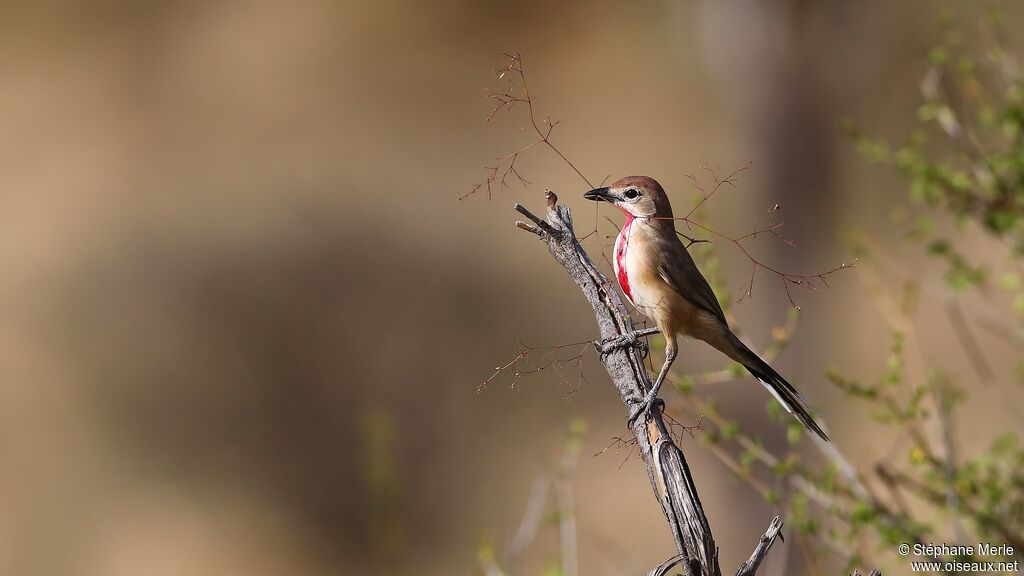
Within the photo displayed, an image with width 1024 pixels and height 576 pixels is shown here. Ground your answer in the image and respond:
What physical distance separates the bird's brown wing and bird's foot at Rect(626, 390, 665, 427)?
0.68 metres

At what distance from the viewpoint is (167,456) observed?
780cm

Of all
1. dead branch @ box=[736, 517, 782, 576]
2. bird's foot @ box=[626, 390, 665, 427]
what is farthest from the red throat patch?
dead branch @ box=[736, 517, 782, 576]

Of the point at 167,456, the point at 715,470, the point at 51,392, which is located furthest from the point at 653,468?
the point at 51,392

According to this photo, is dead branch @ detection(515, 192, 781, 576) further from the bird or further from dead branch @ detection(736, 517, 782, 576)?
the bird

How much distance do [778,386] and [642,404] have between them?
0.63 metres

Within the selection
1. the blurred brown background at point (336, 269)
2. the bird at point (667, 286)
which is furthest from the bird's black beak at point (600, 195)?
the blurred brown background at point (336, 269)

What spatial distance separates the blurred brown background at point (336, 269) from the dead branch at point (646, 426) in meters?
4.87

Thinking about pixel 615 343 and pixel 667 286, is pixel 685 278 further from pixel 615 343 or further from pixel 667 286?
pixel 615 343

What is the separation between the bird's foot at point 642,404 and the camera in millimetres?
1771

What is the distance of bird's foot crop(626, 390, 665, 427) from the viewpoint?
5.81 ft

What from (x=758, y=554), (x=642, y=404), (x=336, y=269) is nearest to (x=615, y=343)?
(x=642, y=404)

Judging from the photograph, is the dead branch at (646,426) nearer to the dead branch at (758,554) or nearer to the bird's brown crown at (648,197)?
the dead branch at (758,554)

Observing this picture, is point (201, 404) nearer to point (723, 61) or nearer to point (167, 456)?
point (167, 456)

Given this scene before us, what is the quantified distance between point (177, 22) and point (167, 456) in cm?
399
